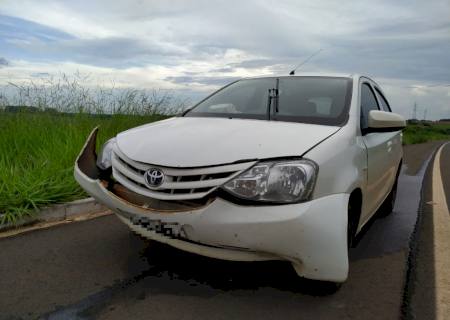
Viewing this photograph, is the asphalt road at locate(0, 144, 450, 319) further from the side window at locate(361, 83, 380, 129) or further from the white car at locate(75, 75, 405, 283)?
the side window at locate(361, 83, 380, 129)

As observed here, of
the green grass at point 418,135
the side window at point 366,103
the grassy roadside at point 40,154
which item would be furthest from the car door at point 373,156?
the green grass at point 418,135

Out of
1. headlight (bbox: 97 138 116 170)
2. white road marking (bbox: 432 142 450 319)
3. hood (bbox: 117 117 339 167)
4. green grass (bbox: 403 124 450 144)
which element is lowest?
green grass (bbox: 403 124 450 144)

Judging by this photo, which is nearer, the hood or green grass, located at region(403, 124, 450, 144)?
the hood

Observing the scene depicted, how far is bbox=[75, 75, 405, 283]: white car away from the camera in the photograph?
2332 millimetres

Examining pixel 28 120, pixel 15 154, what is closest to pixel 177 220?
pixel 15 154

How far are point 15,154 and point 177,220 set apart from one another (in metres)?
3.93

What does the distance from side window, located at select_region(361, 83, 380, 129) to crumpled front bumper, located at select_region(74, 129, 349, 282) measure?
1.03 metres

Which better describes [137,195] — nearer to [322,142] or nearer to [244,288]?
[244,288]

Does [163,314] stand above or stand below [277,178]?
below

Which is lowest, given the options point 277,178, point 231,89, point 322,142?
point 277,178

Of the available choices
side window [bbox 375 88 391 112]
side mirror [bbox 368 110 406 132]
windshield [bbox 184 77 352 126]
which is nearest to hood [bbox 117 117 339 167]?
windshield [bbox 184 77 352 126]

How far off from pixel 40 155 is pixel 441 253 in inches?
179

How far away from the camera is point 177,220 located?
242 centimetres

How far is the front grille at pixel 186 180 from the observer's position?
2.40 m
